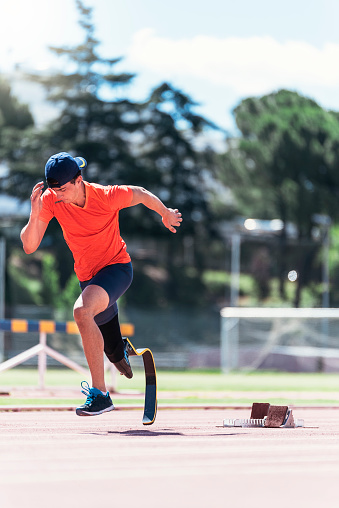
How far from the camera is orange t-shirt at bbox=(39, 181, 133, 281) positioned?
19.0 feet

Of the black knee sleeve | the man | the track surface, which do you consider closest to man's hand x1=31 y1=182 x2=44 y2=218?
the man

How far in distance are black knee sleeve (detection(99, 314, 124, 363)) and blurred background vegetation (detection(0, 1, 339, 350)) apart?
3398cm

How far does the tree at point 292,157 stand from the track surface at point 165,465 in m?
35.4

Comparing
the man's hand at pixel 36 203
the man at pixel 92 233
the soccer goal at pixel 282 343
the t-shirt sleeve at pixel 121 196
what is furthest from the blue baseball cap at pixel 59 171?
the soccer goal at pixel 282 343

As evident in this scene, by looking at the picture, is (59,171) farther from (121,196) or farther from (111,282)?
(111,282)

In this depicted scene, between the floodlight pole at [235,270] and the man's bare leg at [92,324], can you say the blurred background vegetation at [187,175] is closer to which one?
the floodlight pole at [235,270]

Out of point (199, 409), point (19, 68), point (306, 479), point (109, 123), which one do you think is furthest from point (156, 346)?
point (306, 479)

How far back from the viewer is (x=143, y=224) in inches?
1709

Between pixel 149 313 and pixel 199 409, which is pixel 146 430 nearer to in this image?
pixel 199 409

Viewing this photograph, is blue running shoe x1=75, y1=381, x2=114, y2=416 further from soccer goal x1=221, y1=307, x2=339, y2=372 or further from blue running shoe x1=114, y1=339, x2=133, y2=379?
soccer goal x1=221, y1=307, x2=339, y2=372

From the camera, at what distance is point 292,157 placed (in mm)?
42000

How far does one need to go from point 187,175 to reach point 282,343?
1703 centimetres

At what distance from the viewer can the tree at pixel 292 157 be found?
41.7 m

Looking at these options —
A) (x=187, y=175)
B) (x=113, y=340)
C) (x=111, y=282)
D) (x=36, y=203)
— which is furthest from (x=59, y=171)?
(x=187, y=175)
